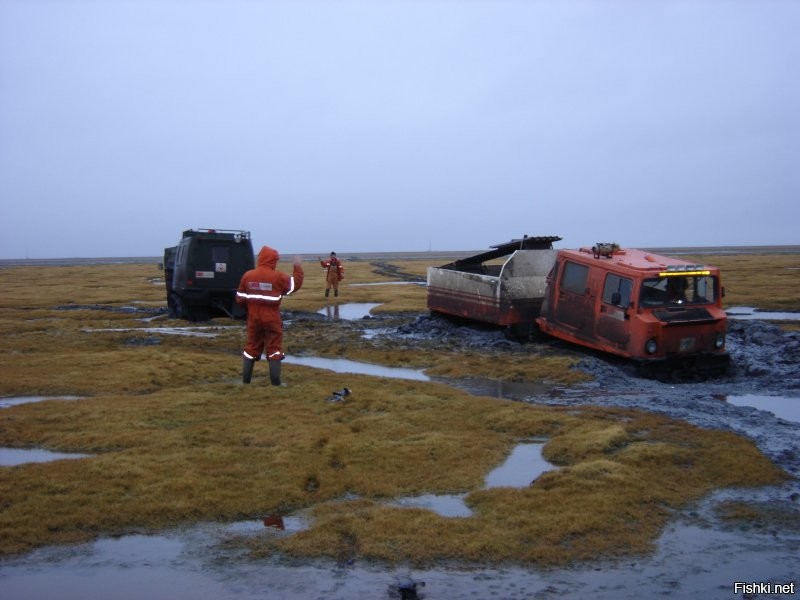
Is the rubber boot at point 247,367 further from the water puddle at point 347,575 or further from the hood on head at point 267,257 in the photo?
the water puddle at point 347,575

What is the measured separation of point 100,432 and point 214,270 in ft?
47.3

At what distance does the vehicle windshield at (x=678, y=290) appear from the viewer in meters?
14.5

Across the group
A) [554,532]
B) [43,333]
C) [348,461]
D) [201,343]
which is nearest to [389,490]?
[348,461]

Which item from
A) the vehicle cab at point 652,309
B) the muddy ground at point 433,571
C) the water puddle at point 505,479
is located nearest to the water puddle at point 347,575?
the muddy ground at point 433,571

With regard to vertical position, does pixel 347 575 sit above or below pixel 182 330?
above

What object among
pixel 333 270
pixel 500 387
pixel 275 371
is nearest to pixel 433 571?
pixel 275 371

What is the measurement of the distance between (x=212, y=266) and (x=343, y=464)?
16315 millimetres

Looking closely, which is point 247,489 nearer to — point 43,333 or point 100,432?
point 100,432

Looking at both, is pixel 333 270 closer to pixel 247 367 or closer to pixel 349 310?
pixel 349 310

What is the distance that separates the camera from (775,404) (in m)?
12.1

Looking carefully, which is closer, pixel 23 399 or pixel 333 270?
pixel 23 399

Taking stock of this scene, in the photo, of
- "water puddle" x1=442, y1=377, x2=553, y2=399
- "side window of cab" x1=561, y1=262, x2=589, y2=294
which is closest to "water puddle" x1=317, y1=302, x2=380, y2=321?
"side window of cab" x1=561, y1=262, x2=589, y2=294

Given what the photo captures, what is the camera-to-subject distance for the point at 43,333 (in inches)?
871

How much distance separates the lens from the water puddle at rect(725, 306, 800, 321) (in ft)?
76.0
